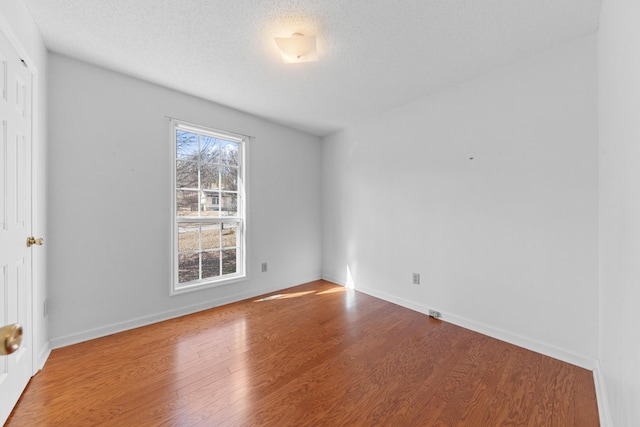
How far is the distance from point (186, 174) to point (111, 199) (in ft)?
2.43

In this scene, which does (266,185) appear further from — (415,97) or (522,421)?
(522,421)

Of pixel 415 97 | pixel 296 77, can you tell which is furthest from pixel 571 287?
pixel 296 77

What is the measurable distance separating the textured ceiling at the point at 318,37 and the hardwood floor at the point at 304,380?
2.41 metres

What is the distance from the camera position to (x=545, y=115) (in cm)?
197

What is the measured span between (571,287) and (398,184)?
5.69ft

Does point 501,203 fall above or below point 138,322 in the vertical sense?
above

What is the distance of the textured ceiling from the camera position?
158cm

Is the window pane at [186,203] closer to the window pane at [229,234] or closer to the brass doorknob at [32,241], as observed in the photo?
the window pane at [229,234]

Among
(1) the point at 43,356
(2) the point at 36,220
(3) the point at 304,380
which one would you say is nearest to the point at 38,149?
(2) the point at 36,220

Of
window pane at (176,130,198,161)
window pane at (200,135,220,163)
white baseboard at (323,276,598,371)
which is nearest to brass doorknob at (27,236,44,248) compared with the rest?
window pane at (176,130,198,161)

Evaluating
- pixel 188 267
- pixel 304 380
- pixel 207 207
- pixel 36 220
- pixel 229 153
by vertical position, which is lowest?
pixel 304 380

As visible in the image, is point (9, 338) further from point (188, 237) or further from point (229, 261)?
point (229, 261)

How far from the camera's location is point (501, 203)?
2.19 metres

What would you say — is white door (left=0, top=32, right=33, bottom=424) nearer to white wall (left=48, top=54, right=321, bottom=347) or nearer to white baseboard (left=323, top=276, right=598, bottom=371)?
white wall (left=48, top=54, right=321, bottom=347)
